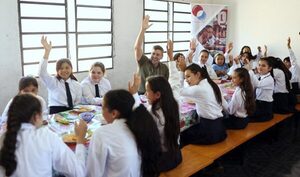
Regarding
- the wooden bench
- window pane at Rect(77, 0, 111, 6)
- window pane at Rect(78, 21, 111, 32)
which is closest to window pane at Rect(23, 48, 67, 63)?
window pane at Rect(78, 21, 111, 32)

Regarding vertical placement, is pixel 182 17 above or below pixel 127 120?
above

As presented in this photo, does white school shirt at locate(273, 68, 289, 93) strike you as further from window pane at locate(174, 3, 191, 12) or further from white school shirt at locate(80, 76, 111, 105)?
window pane at locate(174, 3, 191, 12)

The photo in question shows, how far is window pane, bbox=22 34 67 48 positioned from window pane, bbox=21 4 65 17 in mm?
318

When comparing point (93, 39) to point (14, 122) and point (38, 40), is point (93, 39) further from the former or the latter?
point (14, 122)

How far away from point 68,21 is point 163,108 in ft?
10.6

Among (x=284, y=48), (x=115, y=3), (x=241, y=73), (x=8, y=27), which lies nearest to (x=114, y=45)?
(x=115, y=3)

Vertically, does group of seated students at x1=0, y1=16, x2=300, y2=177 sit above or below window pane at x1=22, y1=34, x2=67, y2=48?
below

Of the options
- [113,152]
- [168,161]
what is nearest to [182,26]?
[168,161]

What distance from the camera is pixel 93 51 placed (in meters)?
5.36

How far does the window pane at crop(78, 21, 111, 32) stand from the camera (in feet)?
16.6

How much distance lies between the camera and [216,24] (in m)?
7.13

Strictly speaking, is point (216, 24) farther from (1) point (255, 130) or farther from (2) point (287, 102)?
(1) point (255, 130)

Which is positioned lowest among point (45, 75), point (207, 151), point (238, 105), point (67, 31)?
point (207, 151)

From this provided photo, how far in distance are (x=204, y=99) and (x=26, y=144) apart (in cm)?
192
